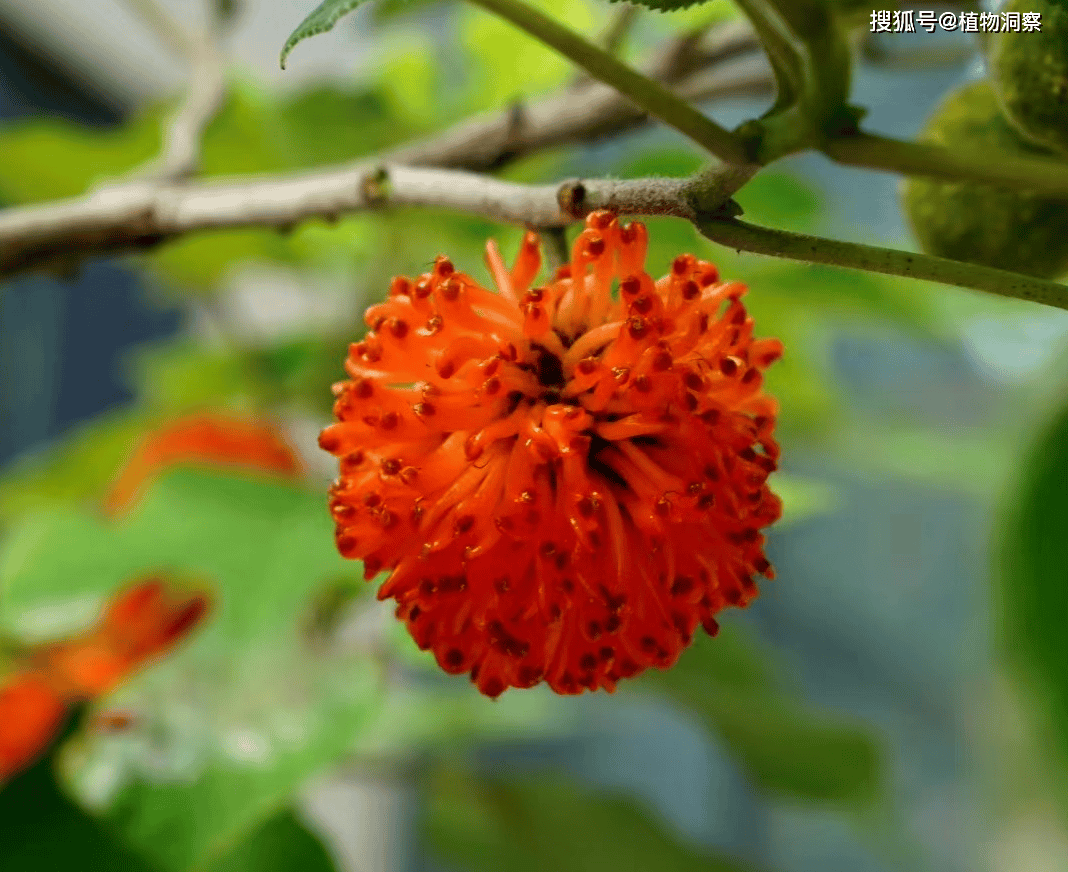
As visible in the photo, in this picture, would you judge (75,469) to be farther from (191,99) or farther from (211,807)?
(211,807)

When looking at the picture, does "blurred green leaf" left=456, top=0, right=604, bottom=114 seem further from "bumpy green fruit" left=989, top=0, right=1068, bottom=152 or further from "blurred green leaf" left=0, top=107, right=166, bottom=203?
"bumpy green fruit" left=989, top=0, right=1068, bottom=152

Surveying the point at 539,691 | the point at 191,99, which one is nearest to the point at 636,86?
the point at 191,99

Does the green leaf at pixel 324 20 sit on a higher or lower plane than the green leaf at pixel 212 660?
higher

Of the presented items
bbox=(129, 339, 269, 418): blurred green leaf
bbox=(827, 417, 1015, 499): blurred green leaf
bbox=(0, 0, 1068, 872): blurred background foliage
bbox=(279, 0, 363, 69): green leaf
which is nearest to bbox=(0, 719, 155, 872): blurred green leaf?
bbox=(0, 0, 1068, 872): blurred background foliage

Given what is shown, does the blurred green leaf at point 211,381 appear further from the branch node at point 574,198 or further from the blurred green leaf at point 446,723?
the branch node at point 574,198

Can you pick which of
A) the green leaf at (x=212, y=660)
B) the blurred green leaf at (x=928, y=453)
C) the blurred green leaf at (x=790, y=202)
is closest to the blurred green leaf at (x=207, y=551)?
the green leaf at (x=212, y=660)

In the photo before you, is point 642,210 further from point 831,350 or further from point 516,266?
point 831,350
